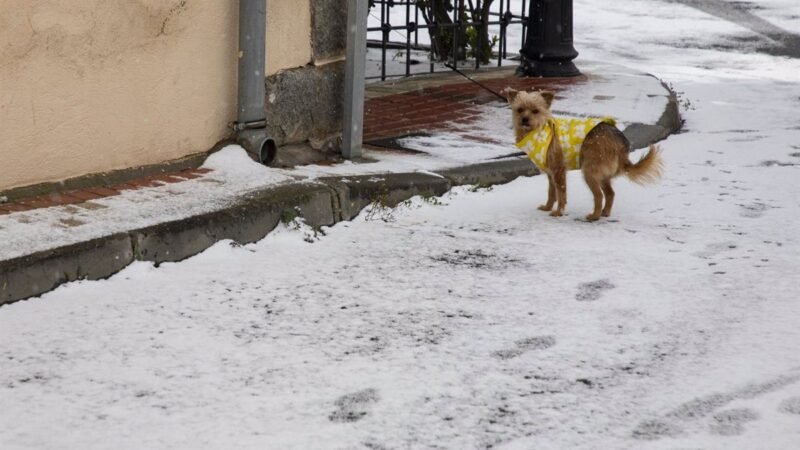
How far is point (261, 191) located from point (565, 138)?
154 cm

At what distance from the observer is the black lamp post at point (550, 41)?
9.87 metres

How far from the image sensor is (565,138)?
580cm

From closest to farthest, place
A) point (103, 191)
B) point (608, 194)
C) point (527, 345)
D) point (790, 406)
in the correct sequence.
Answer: point (790, 406) → point (527, 345) → point (103, 191) → point (608, 194)

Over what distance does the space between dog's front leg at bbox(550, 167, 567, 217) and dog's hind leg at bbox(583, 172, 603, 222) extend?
125mm

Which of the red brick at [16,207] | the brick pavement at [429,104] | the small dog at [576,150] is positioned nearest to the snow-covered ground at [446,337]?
the small dog at [576,150]

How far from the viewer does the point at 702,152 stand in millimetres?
7461

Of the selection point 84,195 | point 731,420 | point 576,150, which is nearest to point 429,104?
point 576,150

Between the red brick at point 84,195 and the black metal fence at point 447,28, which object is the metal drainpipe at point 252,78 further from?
the black metal fence at point 447,28

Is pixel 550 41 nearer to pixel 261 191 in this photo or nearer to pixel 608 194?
pixel 608 194

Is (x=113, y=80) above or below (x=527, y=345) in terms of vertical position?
above

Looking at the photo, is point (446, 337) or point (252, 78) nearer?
point (446, 337)

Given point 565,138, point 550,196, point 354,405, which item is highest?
point 565,138

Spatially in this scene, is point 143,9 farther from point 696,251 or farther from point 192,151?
point 696,251

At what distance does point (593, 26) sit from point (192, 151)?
9703 millimetres
